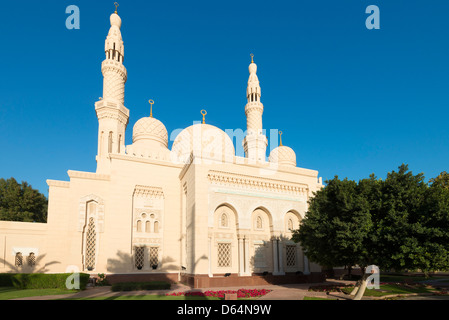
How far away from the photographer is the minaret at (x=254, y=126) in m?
32.6

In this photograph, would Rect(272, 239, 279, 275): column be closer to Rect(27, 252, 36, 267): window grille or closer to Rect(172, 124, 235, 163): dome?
Rect(172, 124, 235, 163): dome

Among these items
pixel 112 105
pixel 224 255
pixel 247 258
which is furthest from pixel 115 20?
pixel 247 258

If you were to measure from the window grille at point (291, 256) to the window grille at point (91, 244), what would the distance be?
43.0 ft

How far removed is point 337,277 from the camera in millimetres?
27938

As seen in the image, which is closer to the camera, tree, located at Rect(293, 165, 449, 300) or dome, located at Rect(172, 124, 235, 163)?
tree, located at Rect(293, 165, 449, 300)

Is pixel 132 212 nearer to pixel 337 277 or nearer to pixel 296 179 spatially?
pixel 296 179

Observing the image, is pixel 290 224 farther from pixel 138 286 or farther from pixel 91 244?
pixel 91 244

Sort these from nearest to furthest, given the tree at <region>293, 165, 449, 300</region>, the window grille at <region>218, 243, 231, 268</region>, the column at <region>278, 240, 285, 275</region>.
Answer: the tree at <region>293, 165, 449, 300</region> → the window grille at <region>218, 243, 231, 268</region> → the column at <region>278, 240, 285, 275</region>

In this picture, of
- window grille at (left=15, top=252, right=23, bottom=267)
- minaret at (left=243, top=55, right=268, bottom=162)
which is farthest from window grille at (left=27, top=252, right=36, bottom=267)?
minaret at (left=243, top=55, right=268, bottom=162)

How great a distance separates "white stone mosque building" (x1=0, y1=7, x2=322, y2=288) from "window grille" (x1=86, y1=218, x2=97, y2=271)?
6 cm

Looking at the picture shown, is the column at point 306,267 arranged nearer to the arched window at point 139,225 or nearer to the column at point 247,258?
the column at point 247,258

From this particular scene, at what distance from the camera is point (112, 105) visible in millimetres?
27359

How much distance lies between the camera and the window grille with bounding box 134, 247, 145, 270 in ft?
71.4
